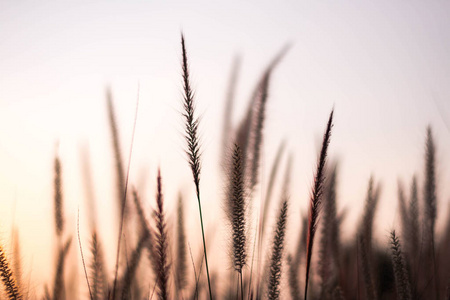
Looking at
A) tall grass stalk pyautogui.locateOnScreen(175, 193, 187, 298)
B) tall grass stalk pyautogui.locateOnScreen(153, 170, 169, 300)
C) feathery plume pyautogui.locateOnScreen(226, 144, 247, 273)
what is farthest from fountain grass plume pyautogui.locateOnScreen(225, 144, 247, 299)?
tall grass stalk pyautogui.locateOnScreen(175, 193, 187, 298)

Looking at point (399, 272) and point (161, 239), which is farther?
point (399, 272)

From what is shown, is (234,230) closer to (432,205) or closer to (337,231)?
(337,231)

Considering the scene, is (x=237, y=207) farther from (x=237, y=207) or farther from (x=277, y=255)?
(x=277, y=255)

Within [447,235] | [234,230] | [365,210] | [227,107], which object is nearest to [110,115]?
[227,107]

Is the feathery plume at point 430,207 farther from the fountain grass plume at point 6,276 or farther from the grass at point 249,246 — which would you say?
the fountain grass plume at point 6,276

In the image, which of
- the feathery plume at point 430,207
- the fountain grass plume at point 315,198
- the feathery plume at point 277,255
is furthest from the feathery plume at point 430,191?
the fountain grass plume at point 315,198

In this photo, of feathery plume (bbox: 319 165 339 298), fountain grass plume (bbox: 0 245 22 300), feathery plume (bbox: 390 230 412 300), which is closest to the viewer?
fountain grass plume (bbox: 0 245 22 300)

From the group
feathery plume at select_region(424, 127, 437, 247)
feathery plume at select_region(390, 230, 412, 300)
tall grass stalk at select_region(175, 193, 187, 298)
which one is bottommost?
feathery plume at select_region(390, 230, 412, 300)

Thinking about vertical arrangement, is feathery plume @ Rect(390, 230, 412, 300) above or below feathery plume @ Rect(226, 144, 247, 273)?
below

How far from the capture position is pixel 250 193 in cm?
180

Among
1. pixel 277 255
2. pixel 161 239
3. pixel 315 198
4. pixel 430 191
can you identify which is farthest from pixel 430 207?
pixel 161 239

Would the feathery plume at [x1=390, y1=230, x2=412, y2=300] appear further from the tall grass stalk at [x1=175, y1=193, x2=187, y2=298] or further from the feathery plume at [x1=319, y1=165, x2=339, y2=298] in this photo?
the tall grass stalk at [x1=175, y1=193, x2=187, y2=298]

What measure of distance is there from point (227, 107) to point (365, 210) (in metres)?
0.92

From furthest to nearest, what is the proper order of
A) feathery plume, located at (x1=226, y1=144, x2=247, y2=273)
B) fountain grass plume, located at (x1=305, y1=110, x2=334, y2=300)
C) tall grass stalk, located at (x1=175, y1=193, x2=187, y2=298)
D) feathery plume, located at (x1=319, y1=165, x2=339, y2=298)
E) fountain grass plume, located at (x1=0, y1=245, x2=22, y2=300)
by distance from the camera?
feathery plume, located at (x1=319, y1=165, x2=339, y2=298) → tall grass stalk, located at (x1=175, y1=193, x2=187, y2=298) → feathery plume, located at (x1=226, y1=144, x2=247, y2=273) → fountain grass plume, located at (x1=0, y1=245, x2=22, y2=300) → fountain grass plume, located at (x1=305, y1=110, x2=334, y2=300)
